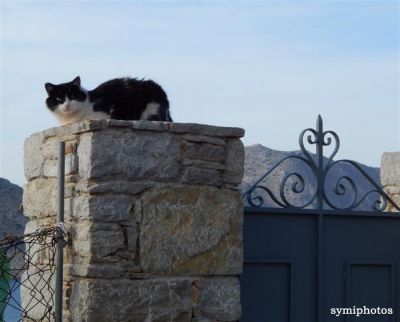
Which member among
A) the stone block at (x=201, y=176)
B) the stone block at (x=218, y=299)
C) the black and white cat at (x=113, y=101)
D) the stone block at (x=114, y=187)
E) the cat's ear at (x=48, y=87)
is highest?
the cat's ear at (x=48, y=87)

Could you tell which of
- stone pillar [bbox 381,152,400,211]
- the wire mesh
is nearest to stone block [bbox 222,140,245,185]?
the wire mesh

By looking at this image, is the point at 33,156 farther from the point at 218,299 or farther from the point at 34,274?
the point at 218,299

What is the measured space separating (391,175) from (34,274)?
9.66 ft

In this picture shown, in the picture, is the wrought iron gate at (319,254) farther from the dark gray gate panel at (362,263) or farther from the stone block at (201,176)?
the stone block at (201,176)

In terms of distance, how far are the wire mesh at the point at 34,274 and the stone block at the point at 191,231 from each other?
0.56m

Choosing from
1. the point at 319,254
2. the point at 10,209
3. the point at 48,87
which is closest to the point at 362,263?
the point at 319,254

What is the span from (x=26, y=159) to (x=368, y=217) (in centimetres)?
247

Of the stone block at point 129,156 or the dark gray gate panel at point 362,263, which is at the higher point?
the stone block at point 129,156

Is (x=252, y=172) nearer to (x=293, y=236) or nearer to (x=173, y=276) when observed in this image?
(x=293, y=236)

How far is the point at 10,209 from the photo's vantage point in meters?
9.25

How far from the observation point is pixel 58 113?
5723mm

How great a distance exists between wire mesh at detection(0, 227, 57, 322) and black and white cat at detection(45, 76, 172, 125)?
85 centimetres

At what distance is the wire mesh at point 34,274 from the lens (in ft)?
16.4

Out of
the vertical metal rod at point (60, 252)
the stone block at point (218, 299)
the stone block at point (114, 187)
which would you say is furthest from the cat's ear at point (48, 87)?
the stone block at point (218, 299)
